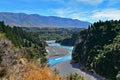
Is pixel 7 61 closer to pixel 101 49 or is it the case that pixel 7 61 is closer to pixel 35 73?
pixel 35 73

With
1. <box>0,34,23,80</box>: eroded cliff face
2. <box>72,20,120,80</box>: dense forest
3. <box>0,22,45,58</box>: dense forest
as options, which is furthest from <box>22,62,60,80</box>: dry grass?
<box>72,20,120,80</box>: dense forest

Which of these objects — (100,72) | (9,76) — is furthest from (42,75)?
(100,72)

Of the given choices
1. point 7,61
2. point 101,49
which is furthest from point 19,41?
point 7,61

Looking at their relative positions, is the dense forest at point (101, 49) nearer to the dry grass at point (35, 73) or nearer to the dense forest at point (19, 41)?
the dense forest at point (19, 41)

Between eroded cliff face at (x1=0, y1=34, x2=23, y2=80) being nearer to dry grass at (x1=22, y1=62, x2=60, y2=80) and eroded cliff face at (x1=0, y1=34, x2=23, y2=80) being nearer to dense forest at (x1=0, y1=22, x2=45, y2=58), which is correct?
dry grass at (x1=22, y1=62, x2=60, y2=80)

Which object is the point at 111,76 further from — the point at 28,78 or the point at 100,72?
the point at 28,78

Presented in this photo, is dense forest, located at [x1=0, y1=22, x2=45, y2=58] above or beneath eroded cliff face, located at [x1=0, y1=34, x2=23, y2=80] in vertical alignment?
beneath

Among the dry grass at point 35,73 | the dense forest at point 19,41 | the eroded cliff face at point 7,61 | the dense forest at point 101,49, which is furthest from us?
the dense forest at point 101,49

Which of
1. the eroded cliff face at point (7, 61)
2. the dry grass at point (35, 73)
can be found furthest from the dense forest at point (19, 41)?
the dry grass at point (35, 73)
